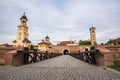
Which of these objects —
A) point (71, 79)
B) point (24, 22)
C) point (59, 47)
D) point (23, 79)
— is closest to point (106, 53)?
point (71, 79)

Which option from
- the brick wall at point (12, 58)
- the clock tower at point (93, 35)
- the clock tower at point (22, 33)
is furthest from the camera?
the clock tower at point (93, 35)

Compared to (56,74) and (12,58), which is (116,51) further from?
(56,74)

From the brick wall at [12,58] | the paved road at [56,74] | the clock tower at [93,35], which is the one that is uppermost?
the clock tower at [93,35]

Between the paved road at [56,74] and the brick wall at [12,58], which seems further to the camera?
the brick wall at [12,58]

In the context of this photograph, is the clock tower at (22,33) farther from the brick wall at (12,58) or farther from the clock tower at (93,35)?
the brick wall at (12,58)

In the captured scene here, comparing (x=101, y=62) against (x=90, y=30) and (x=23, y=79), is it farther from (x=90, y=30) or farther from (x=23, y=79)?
(x=90, y=30)

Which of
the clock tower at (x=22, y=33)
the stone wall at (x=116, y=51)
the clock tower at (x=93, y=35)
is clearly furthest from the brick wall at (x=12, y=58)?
the clock tower at (x=93, y=35)

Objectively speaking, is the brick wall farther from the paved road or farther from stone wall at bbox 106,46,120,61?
stone wall at bbox 106,46,120,61

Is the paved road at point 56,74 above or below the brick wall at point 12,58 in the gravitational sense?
below

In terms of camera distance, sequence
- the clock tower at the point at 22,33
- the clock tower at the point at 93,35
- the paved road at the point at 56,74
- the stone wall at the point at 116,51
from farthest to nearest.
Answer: the clock tower at the point at 93,35, the clock tower at the point at 22,33, the stone wall at the point at 116,51, the paved road at the point at 56,74

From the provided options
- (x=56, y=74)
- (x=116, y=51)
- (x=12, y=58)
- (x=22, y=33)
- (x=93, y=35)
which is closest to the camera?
(x=56, y=74)

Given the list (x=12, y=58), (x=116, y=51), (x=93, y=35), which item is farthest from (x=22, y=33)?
(x=12, y=58)

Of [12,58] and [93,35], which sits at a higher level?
[93,35]

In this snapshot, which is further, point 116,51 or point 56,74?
point 116,51
